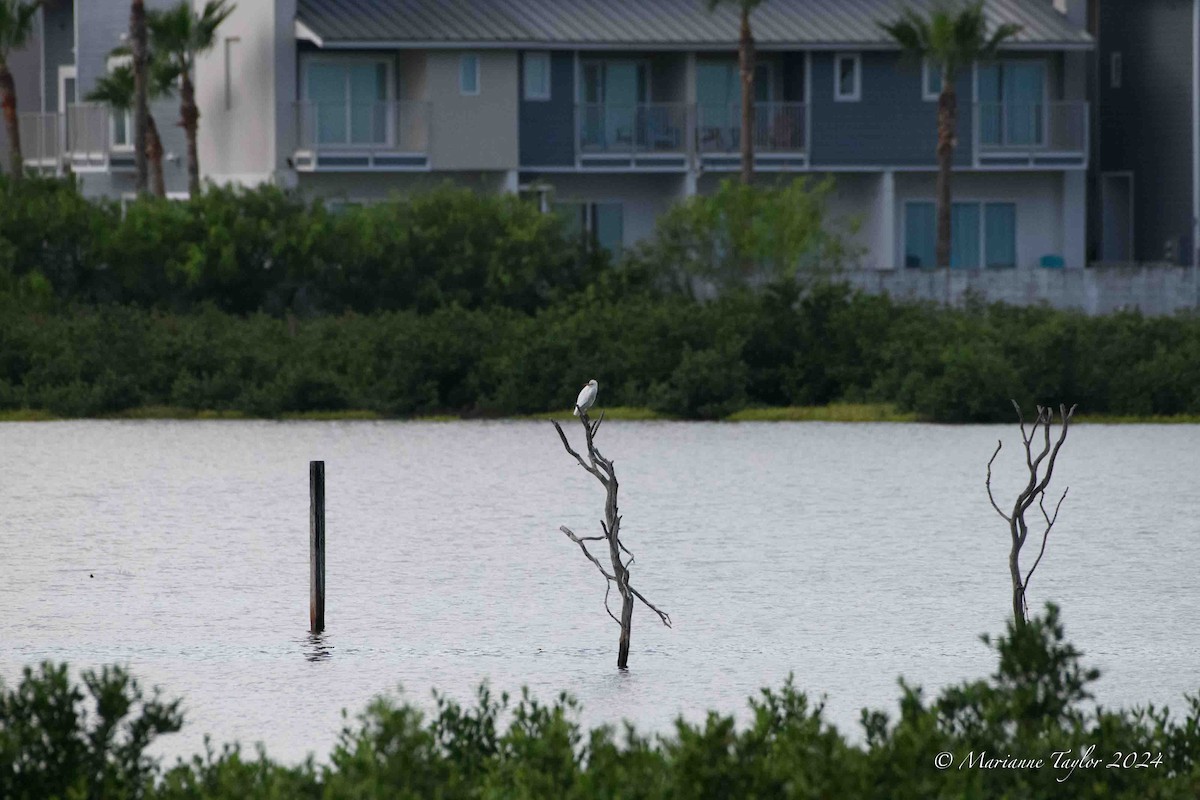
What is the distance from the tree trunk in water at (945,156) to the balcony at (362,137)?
34.1 ft

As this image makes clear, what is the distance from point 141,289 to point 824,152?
794 inches

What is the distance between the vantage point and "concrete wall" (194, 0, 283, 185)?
4881 centimetres

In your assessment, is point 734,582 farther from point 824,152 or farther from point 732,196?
point 824,152

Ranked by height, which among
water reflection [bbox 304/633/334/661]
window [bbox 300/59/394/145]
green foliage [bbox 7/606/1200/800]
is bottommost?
water reflection [bbox 304/633/334/661]

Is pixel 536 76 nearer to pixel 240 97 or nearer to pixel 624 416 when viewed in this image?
pixel 240 97

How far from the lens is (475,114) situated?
49.3 meters

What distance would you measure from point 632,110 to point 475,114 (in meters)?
3.41

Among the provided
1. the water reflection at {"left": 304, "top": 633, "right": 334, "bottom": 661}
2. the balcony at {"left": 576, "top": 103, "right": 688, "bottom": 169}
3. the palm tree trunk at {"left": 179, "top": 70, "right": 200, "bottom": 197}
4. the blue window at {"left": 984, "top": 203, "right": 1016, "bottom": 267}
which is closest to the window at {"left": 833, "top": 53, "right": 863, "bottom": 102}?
the balcony at {"left": 576, "top": 103, "right": 688, "bottom": 169}

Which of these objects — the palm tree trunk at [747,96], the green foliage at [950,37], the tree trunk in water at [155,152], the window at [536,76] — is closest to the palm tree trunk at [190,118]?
the tree trunk in water at [155,152]

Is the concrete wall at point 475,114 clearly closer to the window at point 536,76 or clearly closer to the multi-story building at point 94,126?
the window at point 536,76

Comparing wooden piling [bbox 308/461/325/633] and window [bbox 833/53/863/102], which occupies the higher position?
window [bbox 833/53/863/102]

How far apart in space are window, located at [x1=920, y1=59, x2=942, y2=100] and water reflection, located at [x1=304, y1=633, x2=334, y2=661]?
40.2 metres

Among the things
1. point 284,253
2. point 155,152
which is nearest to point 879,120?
point 155,152

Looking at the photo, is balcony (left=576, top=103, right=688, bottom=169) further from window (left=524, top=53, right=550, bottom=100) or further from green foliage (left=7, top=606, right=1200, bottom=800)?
green foliage (left=7, top=606, right=1200, bottom=800)
